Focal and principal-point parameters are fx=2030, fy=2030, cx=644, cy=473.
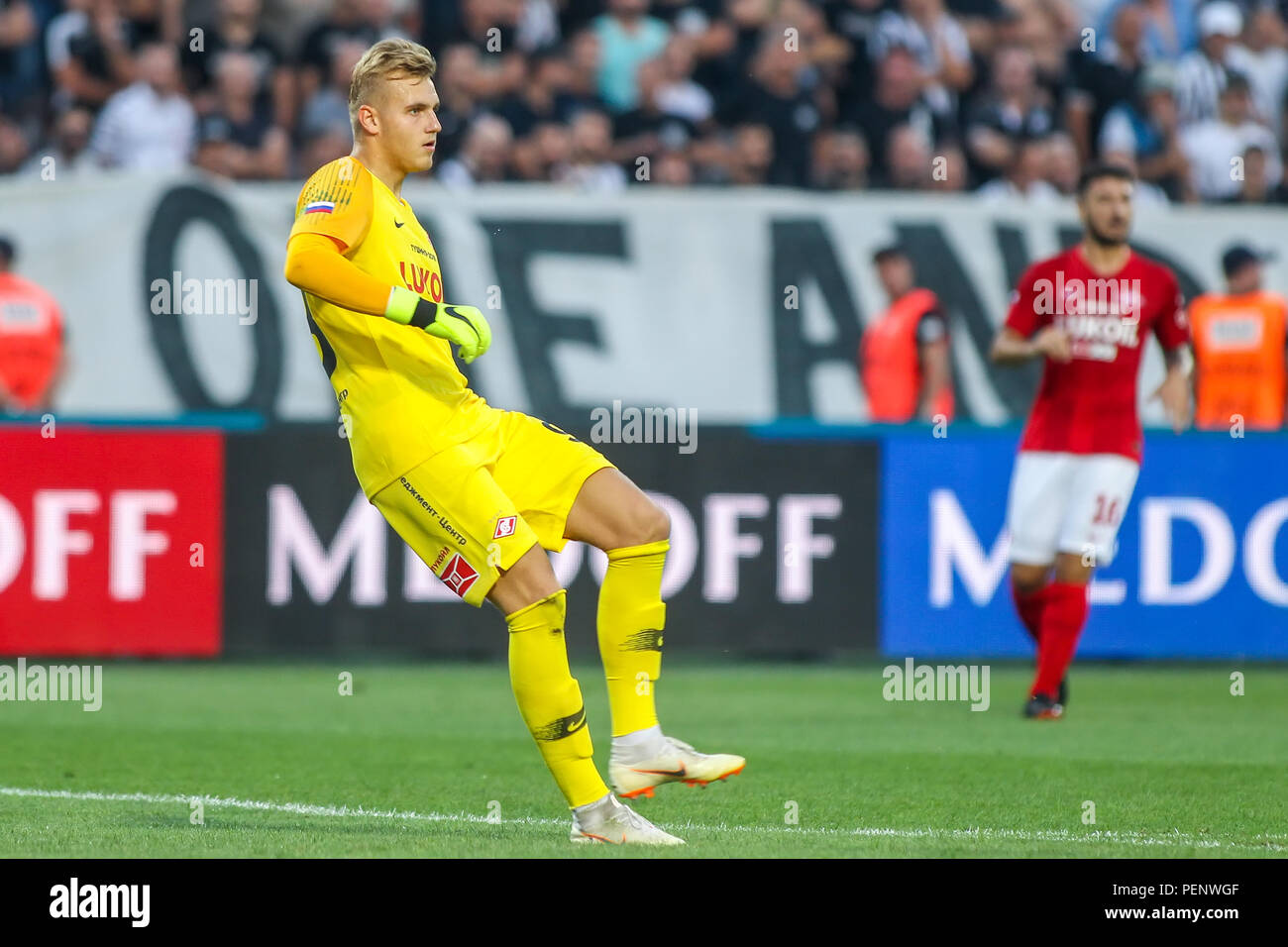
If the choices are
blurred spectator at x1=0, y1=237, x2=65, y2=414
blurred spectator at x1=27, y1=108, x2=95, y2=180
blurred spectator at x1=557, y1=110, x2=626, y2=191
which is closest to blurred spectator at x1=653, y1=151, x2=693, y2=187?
blurred spectator at x1=557, y1=110, x2=626, y2=191

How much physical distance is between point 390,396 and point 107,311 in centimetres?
795

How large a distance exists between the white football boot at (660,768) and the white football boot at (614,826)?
30 centimetres

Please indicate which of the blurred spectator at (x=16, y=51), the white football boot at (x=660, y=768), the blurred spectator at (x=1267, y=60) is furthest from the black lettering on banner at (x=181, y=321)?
the blurred spectator at (x=1267, y=60)

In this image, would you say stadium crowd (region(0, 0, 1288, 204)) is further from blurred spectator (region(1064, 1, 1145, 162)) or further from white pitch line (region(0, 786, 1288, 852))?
white pitch line (region(0, 786, 1288, 852))

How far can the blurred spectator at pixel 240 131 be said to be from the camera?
1379 centimetres

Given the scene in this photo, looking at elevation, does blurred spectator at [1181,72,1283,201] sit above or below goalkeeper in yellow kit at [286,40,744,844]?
above

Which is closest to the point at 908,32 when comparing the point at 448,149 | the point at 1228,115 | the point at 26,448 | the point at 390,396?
the point at 1228,115

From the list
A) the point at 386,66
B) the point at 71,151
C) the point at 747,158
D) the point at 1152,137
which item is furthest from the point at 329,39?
the point at 386,66

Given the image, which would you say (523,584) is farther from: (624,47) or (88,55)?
(624,47)

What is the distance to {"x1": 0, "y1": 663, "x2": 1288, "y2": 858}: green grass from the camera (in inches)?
223

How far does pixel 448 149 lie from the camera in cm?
1429

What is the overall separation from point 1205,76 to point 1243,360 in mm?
3380

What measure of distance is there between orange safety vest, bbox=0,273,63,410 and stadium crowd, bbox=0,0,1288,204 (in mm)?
1529

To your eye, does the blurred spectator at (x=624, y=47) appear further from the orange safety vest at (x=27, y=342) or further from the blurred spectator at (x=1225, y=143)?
the orange safety vest at (x=27, y=342)
